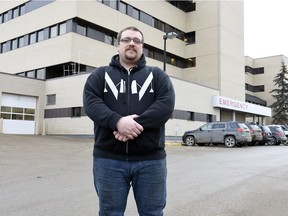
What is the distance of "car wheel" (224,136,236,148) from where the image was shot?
21406 mm

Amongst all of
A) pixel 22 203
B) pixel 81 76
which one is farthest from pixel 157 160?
pixel 81 76

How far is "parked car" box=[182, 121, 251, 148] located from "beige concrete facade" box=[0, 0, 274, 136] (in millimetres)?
4627

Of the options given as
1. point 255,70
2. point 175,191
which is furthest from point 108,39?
point 255,70

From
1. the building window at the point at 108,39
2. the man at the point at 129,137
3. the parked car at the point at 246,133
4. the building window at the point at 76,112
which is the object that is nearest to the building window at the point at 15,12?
the building window at the point at 108,39

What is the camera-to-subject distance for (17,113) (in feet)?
90.7

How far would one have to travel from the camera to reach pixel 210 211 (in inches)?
203

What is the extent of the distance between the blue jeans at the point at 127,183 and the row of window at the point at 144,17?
3136 cm

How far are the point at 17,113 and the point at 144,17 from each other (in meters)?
17.0

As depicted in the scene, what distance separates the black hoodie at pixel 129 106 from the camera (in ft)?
9.43

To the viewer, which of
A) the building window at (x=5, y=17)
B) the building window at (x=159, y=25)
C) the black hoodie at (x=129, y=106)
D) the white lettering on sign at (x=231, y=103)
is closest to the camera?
the black hoodie at (x=129, y=106)

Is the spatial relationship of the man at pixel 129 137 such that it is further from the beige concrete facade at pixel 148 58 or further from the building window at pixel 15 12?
the building window at pixel 15 12

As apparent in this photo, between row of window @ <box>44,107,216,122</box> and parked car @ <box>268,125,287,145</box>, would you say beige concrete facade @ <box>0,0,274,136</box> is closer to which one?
row of window @ <box>44,107,216,122</box>

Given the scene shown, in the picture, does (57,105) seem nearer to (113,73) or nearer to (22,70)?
(22,70)

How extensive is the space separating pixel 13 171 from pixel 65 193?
3115 mm
